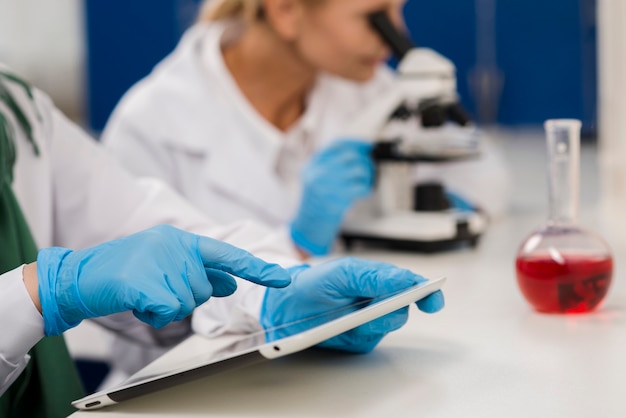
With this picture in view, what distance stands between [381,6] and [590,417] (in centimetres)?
148

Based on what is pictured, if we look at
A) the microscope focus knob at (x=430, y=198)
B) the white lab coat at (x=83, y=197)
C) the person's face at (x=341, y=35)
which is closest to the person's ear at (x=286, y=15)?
the person's face at (x=341, y=35)

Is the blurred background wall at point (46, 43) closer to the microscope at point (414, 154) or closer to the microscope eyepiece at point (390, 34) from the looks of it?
the microscope eyepiece at point (390, 34)

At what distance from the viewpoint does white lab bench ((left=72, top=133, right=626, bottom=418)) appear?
2.69ft

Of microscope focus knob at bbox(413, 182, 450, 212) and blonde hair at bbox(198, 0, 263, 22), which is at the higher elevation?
blonde hair at bbox(198, 0, 263, 22)

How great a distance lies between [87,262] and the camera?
2.80ft

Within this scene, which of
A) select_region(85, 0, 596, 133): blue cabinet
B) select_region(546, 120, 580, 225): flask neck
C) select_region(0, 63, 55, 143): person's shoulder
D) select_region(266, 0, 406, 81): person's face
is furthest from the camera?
select_region(85, 0, 596, 133): blue cabinet

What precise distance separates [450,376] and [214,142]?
127cm

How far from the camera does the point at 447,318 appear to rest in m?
1.16

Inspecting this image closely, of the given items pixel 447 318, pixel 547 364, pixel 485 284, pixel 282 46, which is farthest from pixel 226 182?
pixel 547 364

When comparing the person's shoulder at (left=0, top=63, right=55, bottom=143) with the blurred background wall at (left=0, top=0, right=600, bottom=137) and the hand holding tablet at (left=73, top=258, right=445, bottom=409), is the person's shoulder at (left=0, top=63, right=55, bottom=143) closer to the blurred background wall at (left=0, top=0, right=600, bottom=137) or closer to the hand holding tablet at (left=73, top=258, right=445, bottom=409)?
the hand holding tablet at (left=73, top=258, right=445, bottom=409)

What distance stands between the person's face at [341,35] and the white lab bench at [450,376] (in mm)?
1043

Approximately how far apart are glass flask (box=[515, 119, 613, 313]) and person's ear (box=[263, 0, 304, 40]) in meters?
1.16

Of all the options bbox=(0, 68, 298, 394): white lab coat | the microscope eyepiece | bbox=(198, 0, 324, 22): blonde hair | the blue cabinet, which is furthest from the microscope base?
the blue cabinet

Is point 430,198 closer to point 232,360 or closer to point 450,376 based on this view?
point 450,376
